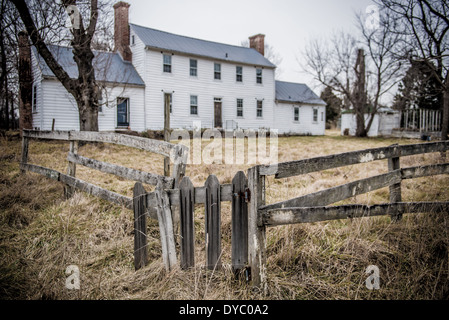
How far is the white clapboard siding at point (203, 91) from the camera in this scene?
72.8ft

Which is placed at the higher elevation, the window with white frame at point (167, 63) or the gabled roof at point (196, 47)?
the gabled roof at point (196, 47)

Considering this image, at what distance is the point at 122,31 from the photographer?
22938 millimetres

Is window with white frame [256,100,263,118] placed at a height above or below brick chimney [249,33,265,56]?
below

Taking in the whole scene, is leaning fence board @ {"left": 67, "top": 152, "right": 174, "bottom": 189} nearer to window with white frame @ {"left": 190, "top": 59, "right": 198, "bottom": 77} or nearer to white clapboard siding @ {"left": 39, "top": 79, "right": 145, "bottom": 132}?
white clapboard siding @ {"left": 39, "top": 79, "right": 145, "bottom": 132}

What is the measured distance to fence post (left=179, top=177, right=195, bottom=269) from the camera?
9.49 feet

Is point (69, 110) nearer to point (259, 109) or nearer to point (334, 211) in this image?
point (259, 109)

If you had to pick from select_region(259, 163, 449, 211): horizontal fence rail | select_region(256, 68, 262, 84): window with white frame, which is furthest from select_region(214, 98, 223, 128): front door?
select_region(259, 163, 449, 211): horizontal fence rail

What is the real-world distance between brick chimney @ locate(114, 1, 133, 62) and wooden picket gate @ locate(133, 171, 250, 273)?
22747mm

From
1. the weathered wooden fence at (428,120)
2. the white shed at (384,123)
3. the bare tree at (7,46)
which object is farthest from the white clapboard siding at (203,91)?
the weathered wooden fence at (428,120)

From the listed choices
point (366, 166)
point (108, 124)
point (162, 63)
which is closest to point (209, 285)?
point (366, 166)

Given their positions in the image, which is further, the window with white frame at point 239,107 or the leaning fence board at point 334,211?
the window with white frame at point 239,107

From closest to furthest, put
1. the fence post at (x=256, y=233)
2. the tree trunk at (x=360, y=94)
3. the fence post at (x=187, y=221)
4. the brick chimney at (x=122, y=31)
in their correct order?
the fence post at (x=256, y=233) → the fence post at (x=187, y=221) → the brick chimney at (x=122, y=31) → the tree trunk at (x=360, y=94)

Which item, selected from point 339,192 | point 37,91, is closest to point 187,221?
point 339,192

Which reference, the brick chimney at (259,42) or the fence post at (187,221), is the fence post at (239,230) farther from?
the brick chimney at (259,42)
